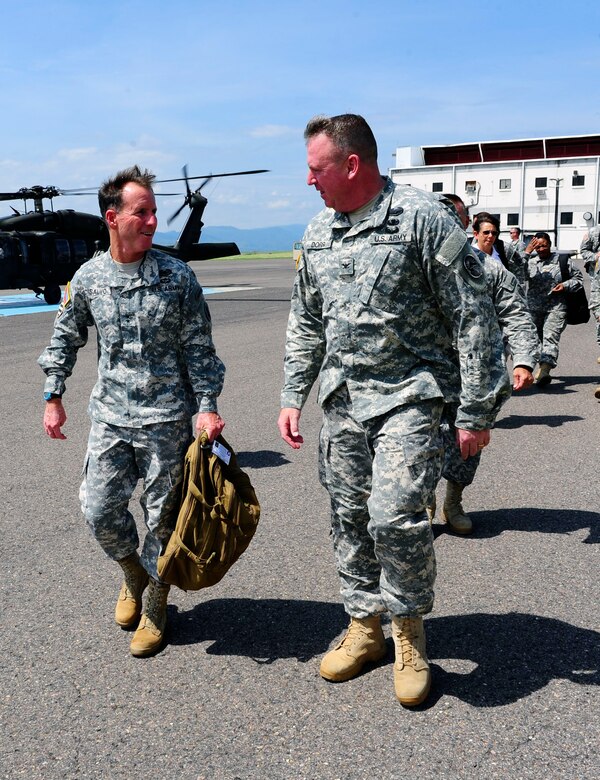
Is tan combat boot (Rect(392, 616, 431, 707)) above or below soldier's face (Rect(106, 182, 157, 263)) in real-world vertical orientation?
below

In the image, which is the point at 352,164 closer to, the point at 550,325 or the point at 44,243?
the point at 550,325

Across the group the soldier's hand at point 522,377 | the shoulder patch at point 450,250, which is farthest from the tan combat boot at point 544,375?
the shoulder patch at point 450,250

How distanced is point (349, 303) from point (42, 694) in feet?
6.24

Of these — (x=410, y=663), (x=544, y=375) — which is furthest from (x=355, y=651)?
(x=544, y=375)

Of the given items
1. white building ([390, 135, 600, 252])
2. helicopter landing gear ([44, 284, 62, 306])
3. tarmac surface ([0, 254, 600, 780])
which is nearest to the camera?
tarmac surface ([0, 254, 600, 780])

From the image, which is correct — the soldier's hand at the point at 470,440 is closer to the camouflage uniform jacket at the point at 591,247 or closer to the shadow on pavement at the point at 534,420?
the shadow on pavement at the point at 534,420

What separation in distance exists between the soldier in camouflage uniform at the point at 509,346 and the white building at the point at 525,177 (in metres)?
67.6

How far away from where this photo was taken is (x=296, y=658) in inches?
134

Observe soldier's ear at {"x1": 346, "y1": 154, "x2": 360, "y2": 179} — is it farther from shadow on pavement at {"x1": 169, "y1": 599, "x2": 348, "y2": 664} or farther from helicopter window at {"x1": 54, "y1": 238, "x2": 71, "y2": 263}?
helicopter window at {"x1": 54, "y1": 238, "x2": 71, "y2": 263}

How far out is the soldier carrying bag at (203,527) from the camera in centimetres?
330

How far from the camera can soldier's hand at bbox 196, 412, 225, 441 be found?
3397 millimetres

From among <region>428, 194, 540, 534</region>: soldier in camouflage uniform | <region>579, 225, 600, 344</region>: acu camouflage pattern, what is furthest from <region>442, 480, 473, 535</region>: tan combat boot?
<region>579, 225, 600, 344</region>: acu camouflage pattern

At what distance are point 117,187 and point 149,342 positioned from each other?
66 cm

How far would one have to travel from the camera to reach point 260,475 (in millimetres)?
6199
